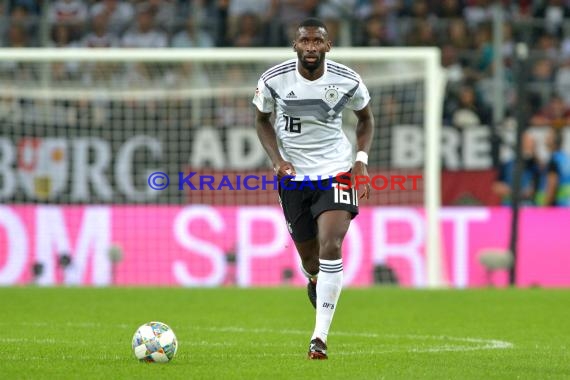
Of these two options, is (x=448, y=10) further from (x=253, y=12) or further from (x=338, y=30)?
(x=253, y=12)

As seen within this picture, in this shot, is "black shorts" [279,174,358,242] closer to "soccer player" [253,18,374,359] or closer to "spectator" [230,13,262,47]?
"soccer player" [253,18,374,359]

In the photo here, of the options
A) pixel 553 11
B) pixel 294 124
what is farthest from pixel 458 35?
pixel 294 124

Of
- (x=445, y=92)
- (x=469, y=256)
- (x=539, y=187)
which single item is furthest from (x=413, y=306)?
(x=445, y=92)

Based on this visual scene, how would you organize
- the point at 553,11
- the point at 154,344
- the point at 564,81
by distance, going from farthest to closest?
the point at 553,11 < the point at 564,81 < the point at 154,344

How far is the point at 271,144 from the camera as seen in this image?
9164mm

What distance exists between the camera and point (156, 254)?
60.7 ft

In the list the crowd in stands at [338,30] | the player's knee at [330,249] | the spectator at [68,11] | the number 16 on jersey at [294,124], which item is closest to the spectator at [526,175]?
the crowd in stands at [338,30]

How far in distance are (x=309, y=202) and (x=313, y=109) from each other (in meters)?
0.68

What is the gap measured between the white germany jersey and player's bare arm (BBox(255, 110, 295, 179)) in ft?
0.31

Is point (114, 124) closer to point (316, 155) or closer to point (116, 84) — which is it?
point (116, 84)

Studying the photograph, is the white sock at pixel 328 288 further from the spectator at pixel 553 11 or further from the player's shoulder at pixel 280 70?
the spectator at pixel 553 11

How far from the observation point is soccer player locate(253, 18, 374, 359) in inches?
346

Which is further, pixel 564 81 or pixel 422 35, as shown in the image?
pixel 422 35

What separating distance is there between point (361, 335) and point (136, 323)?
7.45 ft
